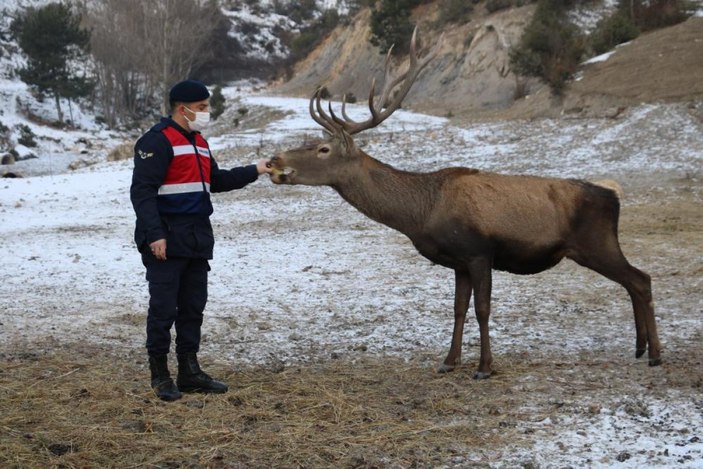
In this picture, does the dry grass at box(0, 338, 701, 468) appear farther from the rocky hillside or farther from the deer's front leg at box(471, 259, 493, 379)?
the rocky hillside

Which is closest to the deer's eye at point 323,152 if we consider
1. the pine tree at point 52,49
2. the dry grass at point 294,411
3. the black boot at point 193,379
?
the dry grass at point 294,411

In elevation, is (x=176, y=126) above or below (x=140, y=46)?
below

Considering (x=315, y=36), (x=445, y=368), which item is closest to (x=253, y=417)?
(x=445, y=368)

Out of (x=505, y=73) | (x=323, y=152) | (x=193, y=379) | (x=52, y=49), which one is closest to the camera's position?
(x=193, y=379)

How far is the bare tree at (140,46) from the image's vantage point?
158 feet

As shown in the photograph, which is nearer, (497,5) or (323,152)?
(323,152)

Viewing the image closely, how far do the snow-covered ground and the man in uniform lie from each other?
1.09m

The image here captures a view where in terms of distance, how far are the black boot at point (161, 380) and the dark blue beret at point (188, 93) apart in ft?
5.90

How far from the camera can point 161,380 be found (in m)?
5.60

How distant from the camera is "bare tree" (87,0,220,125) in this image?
158 ft

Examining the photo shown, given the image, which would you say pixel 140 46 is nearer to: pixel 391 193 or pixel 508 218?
pixel 391 193

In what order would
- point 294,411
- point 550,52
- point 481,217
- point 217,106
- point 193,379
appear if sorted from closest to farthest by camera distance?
point 294,411 → point 193,379 → point 481,217 → point 550,52 → point 217,106

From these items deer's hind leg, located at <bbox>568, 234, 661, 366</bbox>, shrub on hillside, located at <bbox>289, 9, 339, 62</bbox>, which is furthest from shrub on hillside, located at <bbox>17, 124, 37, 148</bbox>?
deer's hind leg, located at <bbox>568, 234, 661, 366</bbox>

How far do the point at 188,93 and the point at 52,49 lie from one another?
154 ft
